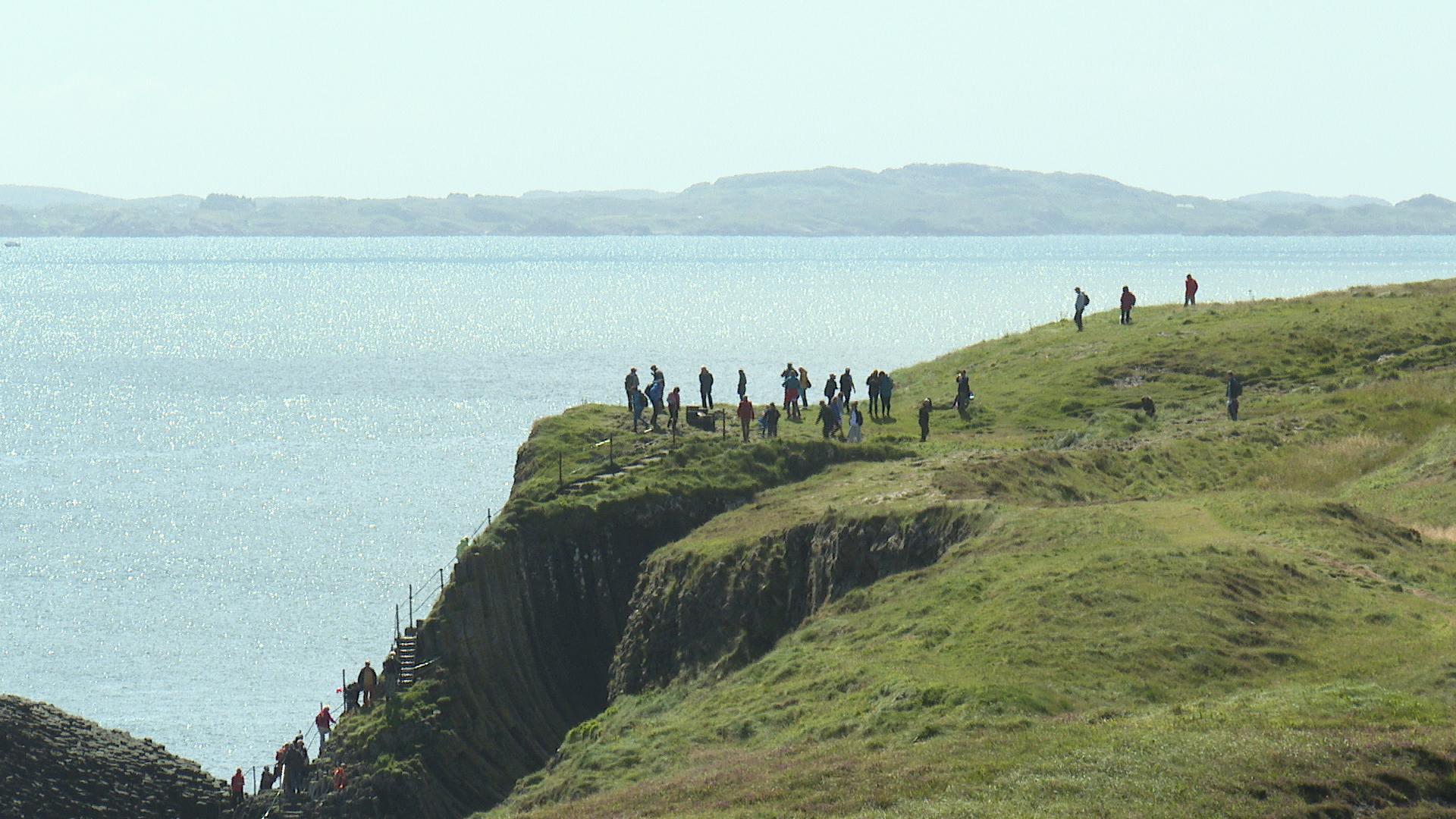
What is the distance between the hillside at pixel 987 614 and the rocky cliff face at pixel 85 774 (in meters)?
7.94

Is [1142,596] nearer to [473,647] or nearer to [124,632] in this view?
[473,647]

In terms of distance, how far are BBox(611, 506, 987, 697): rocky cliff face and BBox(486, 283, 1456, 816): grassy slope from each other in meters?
0.79

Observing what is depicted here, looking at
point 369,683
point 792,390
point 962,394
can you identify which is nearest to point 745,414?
point 792,390

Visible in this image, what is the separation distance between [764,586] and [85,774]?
19072 millimetres

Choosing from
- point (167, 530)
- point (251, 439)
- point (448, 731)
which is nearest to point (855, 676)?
point (448, 731)

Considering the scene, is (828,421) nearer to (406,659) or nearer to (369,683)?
(406,659)

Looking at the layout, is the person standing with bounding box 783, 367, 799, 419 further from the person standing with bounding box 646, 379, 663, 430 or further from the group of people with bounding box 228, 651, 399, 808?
the group of people with bounding box 228, 651, 399, 808

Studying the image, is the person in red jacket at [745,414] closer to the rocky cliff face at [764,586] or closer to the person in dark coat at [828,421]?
the person in dark coat at [828,421]

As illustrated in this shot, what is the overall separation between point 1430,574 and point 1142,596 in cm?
728

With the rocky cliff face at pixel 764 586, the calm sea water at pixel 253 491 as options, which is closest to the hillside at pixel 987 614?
the rocky cliff face at pixel 764 586

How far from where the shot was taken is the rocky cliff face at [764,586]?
4109 centimetres

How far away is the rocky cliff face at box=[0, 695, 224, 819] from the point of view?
151 feet

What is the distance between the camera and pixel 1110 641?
3272 centimetres

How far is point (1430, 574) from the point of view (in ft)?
123
